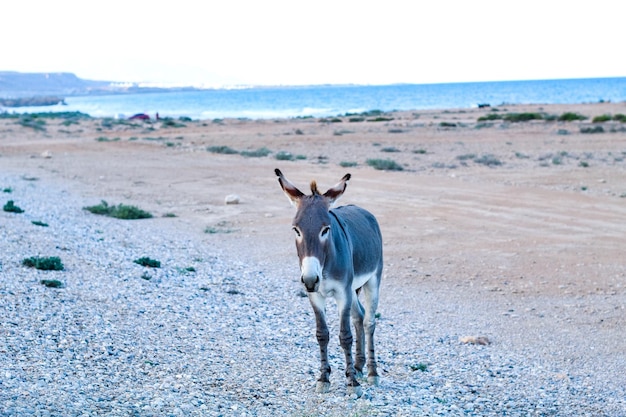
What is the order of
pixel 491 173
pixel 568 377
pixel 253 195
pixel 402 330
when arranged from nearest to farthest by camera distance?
1. pixel 568 377
2. pixel 402 330
3. pixel 253 195
4. pixel 491 173

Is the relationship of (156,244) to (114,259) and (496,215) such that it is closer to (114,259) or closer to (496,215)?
(114,259)

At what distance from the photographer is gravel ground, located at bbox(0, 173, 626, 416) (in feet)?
23.2

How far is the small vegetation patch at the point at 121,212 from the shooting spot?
752 inches

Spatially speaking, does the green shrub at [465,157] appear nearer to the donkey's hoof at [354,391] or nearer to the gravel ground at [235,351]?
the gravel ground at [235,351]

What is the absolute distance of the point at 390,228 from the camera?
58.8 ft

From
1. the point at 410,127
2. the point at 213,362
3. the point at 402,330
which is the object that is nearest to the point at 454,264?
the point at 402,330

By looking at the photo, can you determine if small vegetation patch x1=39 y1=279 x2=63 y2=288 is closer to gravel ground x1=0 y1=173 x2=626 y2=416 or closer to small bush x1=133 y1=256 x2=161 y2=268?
gravel ground x1=0 y1=173 x2=626 y2=416

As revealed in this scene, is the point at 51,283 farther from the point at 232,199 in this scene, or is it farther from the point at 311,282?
the point at 232,199

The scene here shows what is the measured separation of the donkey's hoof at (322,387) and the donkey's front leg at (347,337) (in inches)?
8.1

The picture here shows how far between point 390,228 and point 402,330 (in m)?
7.66

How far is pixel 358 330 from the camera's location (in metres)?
7.68

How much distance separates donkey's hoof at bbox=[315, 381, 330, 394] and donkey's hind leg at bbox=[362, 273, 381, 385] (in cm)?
63

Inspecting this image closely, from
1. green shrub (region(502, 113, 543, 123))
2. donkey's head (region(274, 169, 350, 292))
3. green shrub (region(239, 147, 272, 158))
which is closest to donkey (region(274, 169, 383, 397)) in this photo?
donkey's head (region(274, 169, 350, 292))

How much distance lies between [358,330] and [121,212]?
41.9 ft
